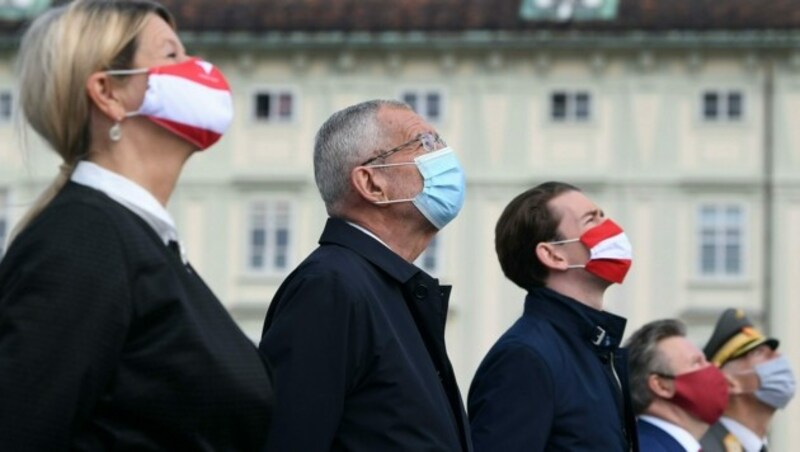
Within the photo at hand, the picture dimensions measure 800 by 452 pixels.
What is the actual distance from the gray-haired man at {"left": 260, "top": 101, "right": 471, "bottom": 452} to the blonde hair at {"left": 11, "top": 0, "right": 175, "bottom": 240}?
0.95 metres

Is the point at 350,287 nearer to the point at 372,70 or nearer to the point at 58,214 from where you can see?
the point at 58,214

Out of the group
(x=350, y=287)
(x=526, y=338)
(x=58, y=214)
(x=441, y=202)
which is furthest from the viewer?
(x=526, y=338)

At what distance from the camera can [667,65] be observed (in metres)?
44.7

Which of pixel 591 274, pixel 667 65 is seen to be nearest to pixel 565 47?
pixel 667 65

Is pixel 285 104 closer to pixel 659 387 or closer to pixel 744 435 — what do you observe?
pixel 744 435

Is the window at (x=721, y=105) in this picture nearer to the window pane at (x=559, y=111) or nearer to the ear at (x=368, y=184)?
the window pane at (x=559, y=111)

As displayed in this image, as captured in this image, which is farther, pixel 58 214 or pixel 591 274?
pixel 591 274

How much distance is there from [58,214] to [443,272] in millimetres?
41073

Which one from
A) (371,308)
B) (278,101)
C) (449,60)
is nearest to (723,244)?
(449,60)

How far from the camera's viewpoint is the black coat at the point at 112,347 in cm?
389

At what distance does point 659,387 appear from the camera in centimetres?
795

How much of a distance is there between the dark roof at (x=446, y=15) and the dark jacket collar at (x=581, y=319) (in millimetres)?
38407

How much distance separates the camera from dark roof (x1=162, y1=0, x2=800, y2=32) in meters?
44.8

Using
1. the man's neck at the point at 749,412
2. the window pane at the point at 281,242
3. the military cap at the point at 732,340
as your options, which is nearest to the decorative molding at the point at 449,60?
the window pane at the point at 281,242
